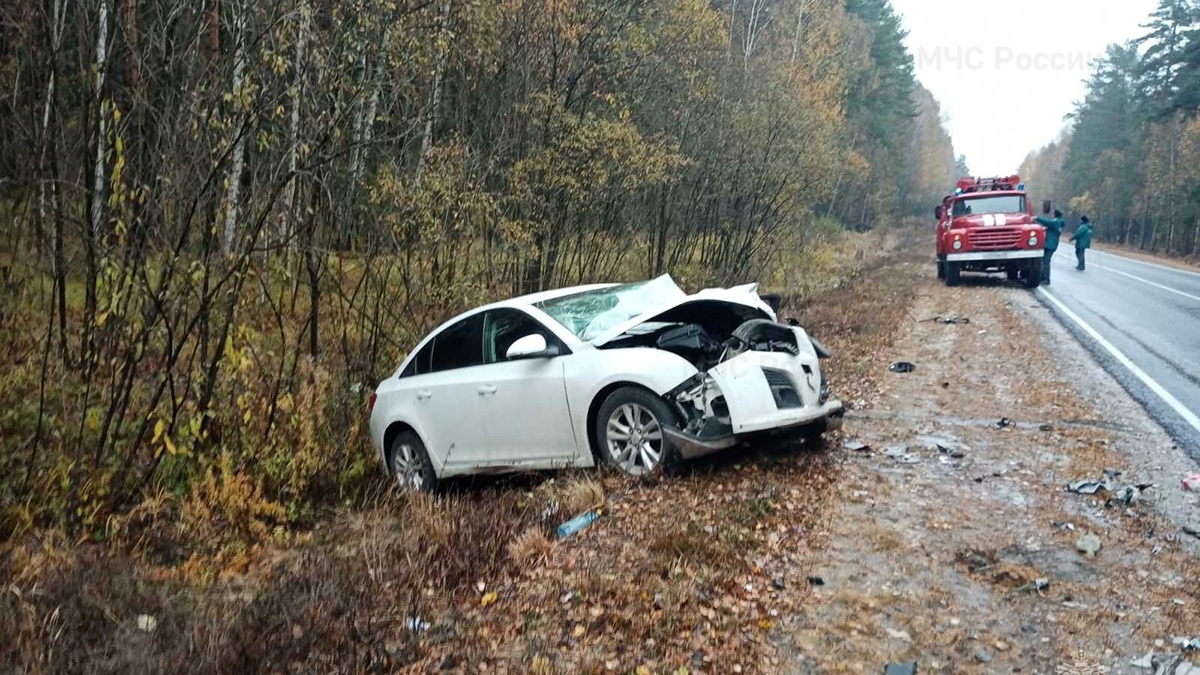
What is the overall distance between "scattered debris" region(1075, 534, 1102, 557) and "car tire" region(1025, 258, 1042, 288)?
16029 mm

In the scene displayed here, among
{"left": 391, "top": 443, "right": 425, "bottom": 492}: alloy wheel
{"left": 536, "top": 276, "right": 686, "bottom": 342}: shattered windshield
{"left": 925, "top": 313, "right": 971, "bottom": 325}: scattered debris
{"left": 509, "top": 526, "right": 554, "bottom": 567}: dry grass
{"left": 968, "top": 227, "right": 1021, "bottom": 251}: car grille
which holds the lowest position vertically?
{"left": 391, "top": 443, "right": 425, "bottom": 492}: alloy wheel

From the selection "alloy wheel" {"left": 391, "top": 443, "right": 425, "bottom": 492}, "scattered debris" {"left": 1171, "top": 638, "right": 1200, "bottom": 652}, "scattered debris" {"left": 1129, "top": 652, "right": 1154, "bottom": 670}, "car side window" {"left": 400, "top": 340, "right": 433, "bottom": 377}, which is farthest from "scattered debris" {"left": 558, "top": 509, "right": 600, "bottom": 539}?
"scattered debris" {"left": 1171, "top": 638, "right": 1200, "bottom": 652}

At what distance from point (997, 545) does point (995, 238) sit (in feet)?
53.4

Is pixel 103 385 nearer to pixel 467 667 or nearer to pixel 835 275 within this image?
pixel 467 667

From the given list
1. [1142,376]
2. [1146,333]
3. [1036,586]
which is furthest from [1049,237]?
[1036,586]

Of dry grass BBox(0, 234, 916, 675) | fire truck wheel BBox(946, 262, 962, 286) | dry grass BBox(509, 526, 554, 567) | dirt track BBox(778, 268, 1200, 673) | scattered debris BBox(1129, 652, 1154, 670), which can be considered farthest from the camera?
fire truck wheel BBox(946, 262, 962, 286)

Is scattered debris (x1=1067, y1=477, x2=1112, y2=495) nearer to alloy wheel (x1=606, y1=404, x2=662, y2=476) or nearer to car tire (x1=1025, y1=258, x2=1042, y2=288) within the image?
alloy wheel (x1=606, y1=404, x2=662, y2=476)

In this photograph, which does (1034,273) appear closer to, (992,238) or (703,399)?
(992,238)

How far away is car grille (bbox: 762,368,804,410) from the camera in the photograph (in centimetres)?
623

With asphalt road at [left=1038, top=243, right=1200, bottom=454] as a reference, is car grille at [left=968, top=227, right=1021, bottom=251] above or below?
above

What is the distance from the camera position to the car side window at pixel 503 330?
278 inches

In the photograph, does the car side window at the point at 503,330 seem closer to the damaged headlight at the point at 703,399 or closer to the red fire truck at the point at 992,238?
the damaged headlight at the point at 703,399

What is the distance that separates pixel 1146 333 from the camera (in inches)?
494

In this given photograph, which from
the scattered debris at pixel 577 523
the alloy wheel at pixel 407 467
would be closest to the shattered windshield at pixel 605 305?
the scattered debris at pixel 577 523
